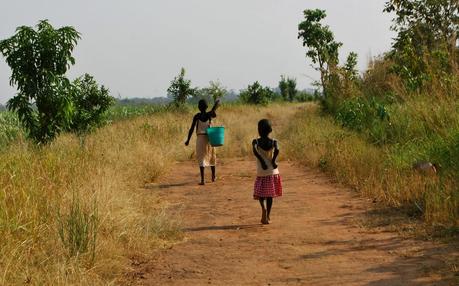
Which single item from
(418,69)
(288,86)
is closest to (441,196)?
(418,69)

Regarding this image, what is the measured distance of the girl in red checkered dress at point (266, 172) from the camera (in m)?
6.56

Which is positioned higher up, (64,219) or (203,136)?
(203,136)

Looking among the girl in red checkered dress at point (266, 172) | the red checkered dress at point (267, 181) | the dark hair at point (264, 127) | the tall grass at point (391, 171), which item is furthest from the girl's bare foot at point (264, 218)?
the tall grass at point (391, 171)

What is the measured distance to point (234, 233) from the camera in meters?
6.13

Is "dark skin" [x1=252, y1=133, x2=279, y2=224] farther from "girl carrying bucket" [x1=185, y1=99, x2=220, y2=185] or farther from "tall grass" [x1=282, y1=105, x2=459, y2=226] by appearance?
"girl carrying bucket" [x1=185, y1=99, x2=220, y2=185]

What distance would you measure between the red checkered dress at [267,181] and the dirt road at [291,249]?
379 millimetres

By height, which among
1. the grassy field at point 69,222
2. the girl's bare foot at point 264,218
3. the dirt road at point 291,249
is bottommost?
the dirt road at point 291,249

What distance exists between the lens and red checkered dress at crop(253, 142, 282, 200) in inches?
258

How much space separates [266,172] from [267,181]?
0.12 meters

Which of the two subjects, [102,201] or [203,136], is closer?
[102,201]

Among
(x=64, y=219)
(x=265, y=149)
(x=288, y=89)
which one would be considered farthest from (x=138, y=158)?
(x=288, y=89)

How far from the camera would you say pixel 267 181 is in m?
6.59

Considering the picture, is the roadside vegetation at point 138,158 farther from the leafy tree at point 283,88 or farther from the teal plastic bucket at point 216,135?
the leafy tree at point 283,88

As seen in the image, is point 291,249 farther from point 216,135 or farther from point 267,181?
point 216,135
